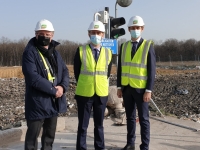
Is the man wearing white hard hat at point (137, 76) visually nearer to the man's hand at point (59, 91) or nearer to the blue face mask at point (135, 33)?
the blue face mask at point (135, 33)

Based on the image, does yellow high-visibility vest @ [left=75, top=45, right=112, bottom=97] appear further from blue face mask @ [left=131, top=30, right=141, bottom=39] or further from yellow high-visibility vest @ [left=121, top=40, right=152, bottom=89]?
blue face mask @ [left=131, top=30, right=141, bottom=39]

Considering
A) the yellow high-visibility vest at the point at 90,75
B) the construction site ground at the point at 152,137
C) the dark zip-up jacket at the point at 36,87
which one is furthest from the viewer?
the construction site ground at the point at 152,137

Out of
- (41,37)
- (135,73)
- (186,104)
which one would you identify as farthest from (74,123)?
(186,104)

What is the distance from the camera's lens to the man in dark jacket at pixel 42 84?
4.07 m

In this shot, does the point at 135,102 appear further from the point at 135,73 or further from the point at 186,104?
the point at 186,104

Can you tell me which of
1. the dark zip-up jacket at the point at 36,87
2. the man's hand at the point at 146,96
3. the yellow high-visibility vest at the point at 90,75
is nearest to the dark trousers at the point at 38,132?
the dark zip-up jacket at the point at 36,87

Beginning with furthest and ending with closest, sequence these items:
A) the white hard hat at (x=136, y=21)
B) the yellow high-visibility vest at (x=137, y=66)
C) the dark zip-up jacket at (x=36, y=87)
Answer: the white hard hat at (x=136, y=21), the yellow high-visibility vest at (x=137, y=66), the dark zip-up jacket at (x=36, y=87)

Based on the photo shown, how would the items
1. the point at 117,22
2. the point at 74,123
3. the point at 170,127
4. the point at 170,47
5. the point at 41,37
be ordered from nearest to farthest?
the point at 41,37 → the point at 170,127 → the point at 74,123 → the point at 117,22 → the point at 170,47

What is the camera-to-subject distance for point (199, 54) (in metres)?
70.2

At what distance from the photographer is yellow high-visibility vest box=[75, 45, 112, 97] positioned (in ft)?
16.0

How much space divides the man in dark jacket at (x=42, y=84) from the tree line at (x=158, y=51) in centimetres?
6213

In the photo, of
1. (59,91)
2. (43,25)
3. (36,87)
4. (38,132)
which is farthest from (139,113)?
(43,25)

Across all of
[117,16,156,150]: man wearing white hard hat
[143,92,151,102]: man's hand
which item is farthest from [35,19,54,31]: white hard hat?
[143,92,151,102]: man's hand

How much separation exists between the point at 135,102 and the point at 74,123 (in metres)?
2.61
